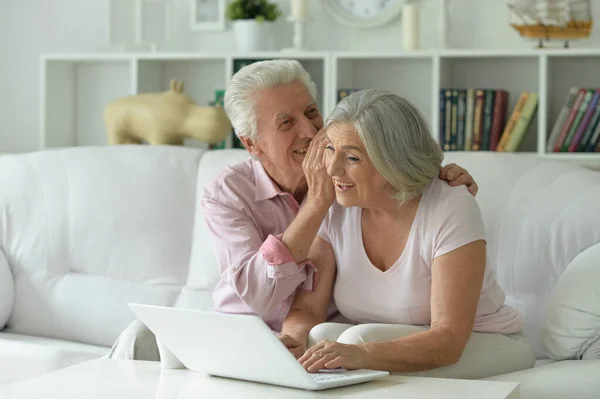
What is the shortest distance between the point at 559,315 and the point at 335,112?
27.1 inches

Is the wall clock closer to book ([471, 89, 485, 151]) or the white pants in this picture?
book ([471, 89, 485, 151])

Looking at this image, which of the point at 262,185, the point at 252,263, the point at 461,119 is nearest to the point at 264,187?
the point at 262,185

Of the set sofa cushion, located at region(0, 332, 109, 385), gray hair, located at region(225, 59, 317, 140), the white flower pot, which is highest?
the white flower pot

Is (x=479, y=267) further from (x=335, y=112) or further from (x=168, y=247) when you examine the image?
(x=168, y=247)

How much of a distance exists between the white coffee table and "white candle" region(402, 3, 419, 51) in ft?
7.02

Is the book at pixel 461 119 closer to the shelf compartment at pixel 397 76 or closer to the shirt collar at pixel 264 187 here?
the shelf compartment at pixel 397 76

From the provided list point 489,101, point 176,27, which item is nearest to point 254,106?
point 489,101

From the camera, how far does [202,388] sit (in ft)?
4.98

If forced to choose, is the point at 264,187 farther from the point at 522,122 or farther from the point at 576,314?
the point at 522,122

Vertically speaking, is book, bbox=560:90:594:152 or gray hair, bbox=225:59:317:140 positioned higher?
gray hair, bbox=225:59:317:140

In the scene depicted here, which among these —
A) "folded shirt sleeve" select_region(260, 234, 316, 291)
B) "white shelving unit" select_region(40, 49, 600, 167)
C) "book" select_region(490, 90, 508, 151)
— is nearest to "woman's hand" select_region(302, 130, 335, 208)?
"folded shirt sleeve" select_region(260, 234, 316, 291)

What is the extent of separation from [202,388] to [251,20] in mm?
2376

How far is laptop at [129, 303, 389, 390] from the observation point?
143cm

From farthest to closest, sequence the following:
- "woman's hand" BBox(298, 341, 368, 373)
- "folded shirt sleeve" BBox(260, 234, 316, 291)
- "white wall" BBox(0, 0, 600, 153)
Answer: "white wall" BBox(0, 0, 600, 153)
"folded shirt sleeve" BBox(260, 234, 316, 291)
"woman's hand" BBox(298, 341, 368, 373)
